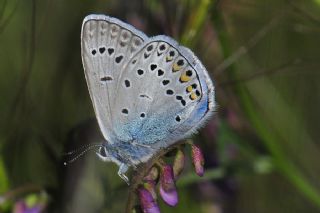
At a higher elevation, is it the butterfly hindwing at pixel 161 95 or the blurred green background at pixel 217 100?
the butterfly hindwing at pixel 161 95

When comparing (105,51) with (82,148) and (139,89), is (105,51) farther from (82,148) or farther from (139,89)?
(82,148)

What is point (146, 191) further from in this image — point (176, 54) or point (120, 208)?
point (120, 208)

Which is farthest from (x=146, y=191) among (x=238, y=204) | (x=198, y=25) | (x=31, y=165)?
(x=238, y=204)

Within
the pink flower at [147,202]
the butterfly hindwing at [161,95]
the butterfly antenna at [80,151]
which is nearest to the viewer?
the pink flower at [147,202]

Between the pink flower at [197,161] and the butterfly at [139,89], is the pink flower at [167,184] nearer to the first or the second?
the pink flower at [197,161]

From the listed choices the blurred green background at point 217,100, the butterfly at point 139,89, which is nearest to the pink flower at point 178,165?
the butterfly at point 139,89

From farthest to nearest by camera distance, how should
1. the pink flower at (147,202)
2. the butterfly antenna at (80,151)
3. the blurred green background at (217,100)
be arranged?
the blurred green background at (217,100), the butterfly antenna at (80,151), the pink flower at (147,202)

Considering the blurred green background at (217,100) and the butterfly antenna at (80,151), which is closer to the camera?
the butterfly antenna at (80,151)

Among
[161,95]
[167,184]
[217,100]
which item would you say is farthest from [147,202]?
[217,100]
